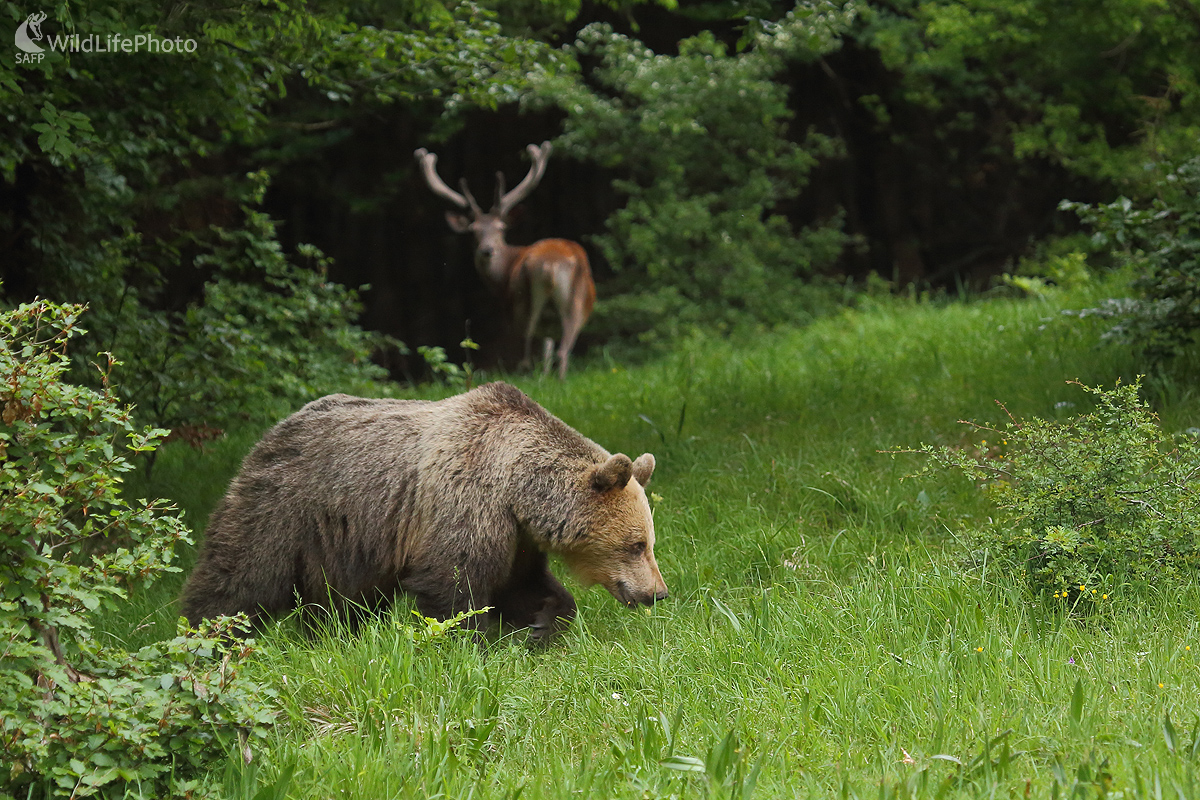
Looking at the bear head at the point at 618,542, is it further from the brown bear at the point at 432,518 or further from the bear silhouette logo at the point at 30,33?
the bear silhouette logo at the point at 30,33

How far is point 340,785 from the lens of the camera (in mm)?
2943

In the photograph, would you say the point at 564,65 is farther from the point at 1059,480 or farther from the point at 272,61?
the point at 1059,480

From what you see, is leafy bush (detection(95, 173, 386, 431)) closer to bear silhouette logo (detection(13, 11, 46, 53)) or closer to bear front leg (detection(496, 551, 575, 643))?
bear silhouette logo (detection(13, 11, 46, 53))

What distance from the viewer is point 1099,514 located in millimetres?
4156

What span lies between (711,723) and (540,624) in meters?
1.47

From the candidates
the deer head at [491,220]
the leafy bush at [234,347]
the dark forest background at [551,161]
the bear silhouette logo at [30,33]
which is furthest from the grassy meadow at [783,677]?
the deer head at [491,220]

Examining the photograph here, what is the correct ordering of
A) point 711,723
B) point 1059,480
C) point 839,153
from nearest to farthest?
point 711,723, point 1059,480, point 839,153

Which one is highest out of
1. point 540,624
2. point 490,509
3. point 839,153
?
point 839,153

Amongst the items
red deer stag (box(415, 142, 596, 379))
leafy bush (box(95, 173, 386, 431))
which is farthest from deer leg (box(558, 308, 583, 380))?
leafy bush (box(95, 173, 386, 431))

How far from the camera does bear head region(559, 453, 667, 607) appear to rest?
14.6 feet

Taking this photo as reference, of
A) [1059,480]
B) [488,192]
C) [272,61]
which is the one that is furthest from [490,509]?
[488,192]

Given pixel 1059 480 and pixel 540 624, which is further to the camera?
pixel 540 624

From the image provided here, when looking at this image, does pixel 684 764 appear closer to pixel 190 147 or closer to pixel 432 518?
pixel 432 518

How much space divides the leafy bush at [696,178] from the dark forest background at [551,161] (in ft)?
0.16
